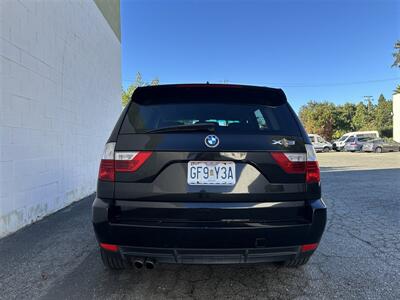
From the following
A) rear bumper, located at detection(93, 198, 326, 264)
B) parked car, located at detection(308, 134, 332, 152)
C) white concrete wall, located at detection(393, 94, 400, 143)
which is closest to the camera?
rear bumper, located at detection(93, 198, 326, 264)

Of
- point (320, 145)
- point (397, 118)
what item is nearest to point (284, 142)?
point (320, 145)

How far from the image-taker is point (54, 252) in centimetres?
362

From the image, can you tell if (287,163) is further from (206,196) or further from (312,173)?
(206,196)

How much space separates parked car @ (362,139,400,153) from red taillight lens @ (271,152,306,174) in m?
30.2

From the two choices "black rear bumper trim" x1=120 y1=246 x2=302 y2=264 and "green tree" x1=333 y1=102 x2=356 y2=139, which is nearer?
"black rear bumper trim" x1=120 y1=246 x2=302 y2=264

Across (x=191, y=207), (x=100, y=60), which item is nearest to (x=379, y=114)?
(x=100, y=60)

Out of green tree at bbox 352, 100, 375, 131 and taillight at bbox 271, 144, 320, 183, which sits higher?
green tree at bbox 352, 100, 375, 131

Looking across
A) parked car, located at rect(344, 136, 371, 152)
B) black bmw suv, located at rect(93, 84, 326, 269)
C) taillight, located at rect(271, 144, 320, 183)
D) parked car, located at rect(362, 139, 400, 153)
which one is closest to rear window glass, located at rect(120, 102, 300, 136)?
black bmw suv, located at rect(93, 84, 326, 269)

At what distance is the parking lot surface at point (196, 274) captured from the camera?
8.63ft

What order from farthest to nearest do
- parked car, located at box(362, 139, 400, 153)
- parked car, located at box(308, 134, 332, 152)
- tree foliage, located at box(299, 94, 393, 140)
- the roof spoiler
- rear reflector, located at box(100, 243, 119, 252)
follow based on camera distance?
tree foliage, located at box(299, 94, 393, 140) → parked car, located at box(308, 134, 332, 152) → parked car, located at box(362, 139, 400, 153) → the roof spoiler → rear reflector, located at box(100, 243, 119, 252)

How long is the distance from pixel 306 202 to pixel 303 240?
277 mm

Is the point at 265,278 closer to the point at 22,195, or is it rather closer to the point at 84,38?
the point at 22,195

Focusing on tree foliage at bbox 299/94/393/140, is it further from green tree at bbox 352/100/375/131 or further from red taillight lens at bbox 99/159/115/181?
red taillight lens at bbox 99/159/115/181

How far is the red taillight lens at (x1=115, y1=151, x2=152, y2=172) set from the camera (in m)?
2.23
